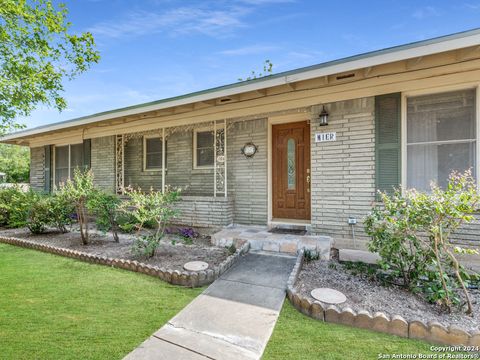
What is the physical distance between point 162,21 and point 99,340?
802 centimetres

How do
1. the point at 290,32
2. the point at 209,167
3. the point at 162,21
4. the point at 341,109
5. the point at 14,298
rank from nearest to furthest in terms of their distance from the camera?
the point at 14,298 < the point at 341,109 < the point at 209,167 < the point at 162,21 < the point at 290,32

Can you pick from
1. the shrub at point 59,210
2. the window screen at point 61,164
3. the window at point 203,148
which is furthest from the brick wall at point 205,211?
the window screen at point 61,164

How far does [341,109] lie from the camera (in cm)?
479

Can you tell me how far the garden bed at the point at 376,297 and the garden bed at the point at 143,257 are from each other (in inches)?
57.1

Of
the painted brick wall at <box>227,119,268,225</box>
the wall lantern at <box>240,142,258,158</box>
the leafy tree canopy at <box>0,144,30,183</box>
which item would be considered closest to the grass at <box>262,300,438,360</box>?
the painted brick wall at <box>227,119,268,225</box>

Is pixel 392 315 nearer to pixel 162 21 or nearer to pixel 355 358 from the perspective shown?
pixel 355 358

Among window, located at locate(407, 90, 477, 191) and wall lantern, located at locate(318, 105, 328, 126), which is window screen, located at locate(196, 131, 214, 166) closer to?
wall lantern, located at locate(318, 105, 328, 126)

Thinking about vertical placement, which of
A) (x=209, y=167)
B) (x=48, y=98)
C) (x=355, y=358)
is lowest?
(x=355, y=358)

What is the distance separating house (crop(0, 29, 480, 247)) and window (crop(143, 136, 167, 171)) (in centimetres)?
3

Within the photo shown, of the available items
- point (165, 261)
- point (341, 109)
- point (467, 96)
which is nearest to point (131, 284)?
point (165, 261)

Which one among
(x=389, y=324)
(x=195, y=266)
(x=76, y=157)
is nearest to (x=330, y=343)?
(x=389, y=324)

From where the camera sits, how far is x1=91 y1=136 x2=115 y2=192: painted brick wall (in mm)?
7926

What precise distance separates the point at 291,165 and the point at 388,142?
1943mm

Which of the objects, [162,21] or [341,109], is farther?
[162,21]
